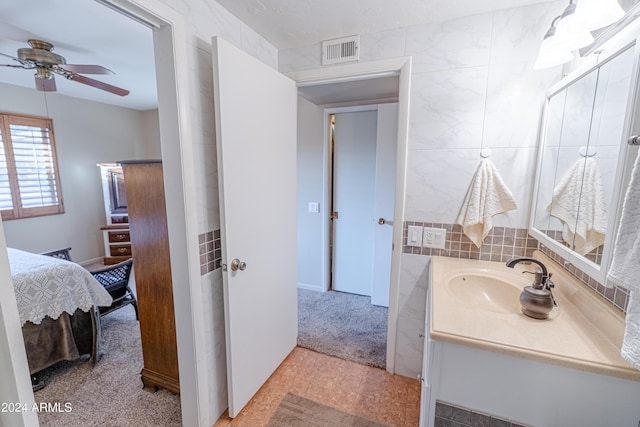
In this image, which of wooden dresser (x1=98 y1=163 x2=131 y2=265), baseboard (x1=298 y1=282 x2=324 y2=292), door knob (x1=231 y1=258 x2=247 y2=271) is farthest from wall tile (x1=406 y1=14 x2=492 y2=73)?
wooden dresser (x1=98 y1=163 x2=131 y2=265)

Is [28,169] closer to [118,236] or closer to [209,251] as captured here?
[118,236]

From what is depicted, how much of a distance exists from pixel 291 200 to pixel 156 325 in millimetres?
1150

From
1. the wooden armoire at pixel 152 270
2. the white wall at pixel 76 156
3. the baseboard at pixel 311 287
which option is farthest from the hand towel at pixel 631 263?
the white wall at pixel 76 156

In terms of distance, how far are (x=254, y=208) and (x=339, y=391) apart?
1287 millimetres

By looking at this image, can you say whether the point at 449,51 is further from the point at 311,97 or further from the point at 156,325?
the point at 156,325

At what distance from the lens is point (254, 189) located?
61.6 inches

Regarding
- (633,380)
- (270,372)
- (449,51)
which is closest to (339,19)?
(449,51)

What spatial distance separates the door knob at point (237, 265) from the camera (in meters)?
1.43

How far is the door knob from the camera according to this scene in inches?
56.5

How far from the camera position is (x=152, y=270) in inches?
64.9

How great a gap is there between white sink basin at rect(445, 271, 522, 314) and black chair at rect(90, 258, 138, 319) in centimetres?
239

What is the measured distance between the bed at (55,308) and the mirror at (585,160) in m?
2.84

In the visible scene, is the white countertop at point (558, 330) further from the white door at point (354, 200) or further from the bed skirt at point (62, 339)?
the bed skirt at point (62, 339)

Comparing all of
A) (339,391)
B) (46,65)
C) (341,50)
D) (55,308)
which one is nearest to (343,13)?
(341,50)
